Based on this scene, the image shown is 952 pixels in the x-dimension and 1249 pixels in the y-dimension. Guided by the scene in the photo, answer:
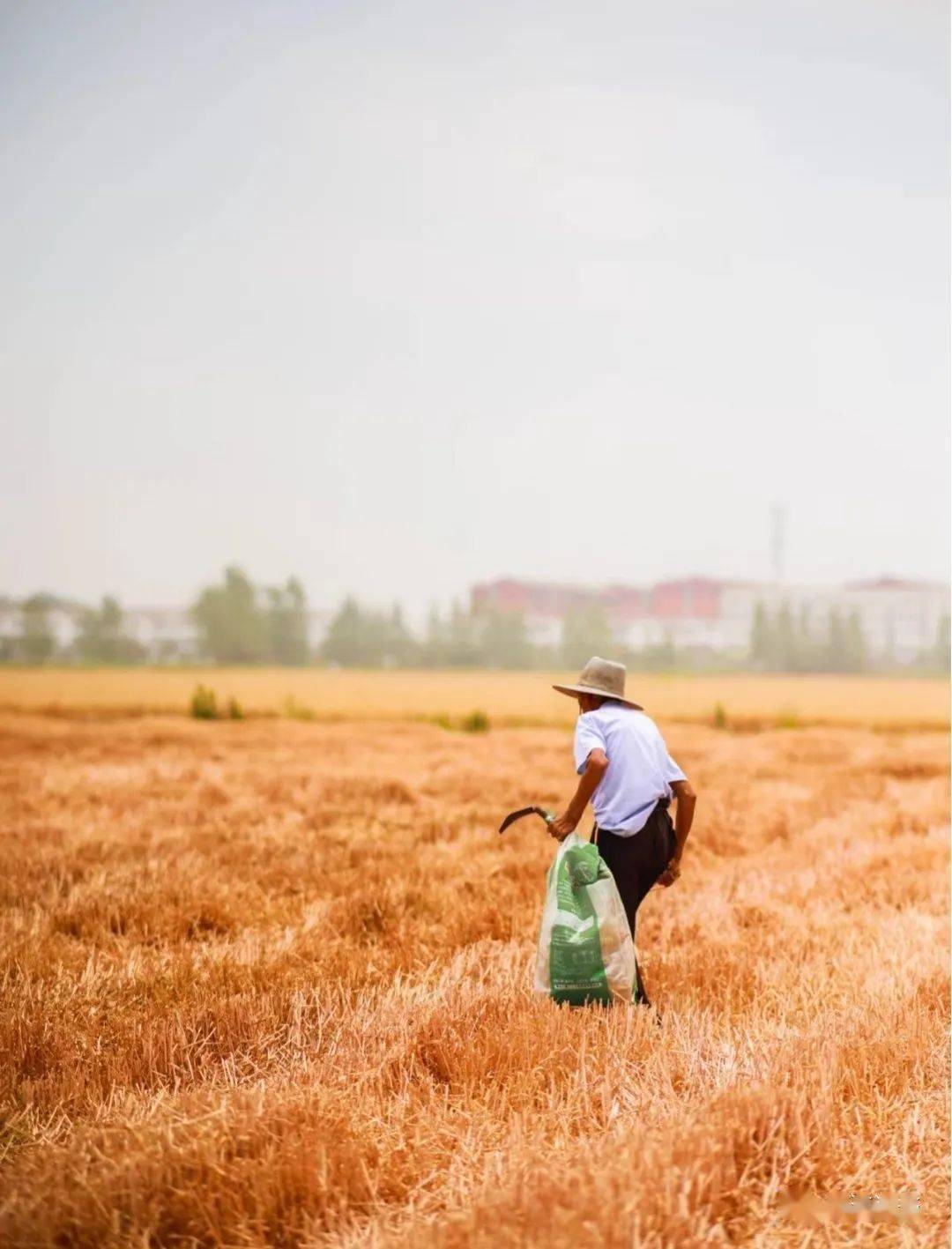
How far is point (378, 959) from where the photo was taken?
223 inches

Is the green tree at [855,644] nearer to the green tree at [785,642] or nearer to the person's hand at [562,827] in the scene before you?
the green tree at [785,642]

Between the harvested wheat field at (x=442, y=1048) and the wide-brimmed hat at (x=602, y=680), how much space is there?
129cm

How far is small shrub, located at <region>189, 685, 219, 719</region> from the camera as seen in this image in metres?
25.1

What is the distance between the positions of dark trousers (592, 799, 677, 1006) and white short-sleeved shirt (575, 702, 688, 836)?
0.06 m

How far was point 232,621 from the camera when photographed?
3578 centimetres

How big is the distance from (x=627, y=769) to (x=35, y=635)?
27.7 meters

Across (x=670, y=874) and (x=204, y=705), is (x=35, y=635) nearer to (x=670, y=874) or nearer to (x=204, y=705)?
(x=204, y=705)

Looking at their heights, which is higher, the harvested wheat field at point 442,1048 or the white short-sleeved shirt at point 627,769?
the white short-sleeved shirt at point 627,769

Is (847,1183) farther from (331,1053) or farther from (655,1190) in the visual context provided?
(331,1053)

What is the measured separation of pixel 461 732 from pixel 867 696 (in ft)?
36.7

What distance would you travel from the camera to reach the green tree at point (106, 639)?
30781mm

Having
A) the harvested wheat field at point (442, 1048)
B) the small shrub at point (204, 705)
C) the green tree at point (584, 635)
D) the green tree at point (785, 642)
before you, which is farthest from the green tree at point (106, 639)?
the harvested wheat field at point (442, 1048)

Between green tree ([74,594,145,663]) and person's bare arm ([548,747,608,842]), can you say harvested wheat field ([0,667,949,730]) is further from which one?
person's bare arm ([548,747,608,842])

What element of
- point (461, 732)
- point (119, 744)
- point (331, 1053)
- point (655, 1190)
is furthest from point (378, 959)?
point (461, 732)
